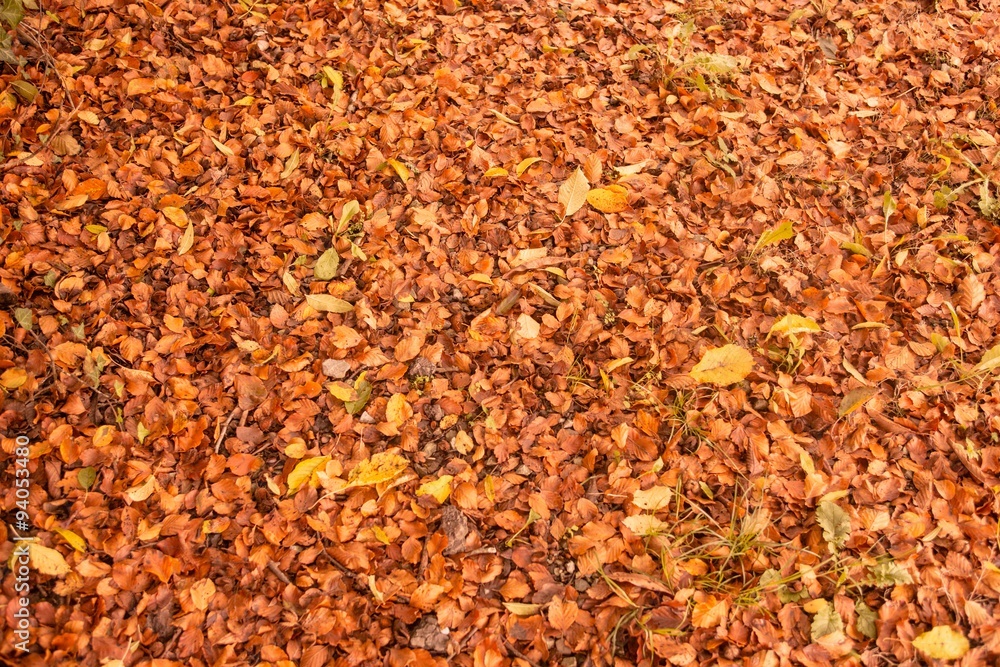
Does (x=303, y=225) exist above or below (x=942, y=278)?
above

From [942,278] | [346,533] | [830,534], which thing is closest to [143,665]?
[346,533]

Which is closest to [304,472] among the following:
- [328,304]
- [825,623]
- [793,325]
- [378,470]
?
[378,470]

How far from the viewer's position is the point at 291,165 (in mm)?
2141

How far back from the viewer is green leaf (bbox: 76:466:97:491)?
163cm

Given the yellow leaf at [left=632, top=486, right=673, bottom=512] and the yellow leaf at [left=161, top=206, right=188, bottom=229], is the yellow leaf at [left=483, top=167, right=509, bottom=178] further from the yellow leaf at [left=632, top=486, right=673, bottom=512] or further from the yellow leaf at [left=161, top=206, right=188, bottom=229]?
the yellow leaf at [left=632, top=486, right=673, bottom=512]

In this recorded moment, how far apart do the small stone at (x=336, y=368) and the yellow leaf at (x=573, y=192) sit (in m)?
0.80

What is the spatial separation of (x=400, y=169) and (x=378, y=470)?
0.96 meters

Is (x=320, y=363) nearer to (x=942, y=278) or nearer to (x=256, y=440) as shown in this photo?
(x=256, y=440)

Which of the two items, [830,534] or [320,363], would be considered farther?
[320,363]

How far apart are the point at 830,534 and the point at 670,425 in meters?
0.44

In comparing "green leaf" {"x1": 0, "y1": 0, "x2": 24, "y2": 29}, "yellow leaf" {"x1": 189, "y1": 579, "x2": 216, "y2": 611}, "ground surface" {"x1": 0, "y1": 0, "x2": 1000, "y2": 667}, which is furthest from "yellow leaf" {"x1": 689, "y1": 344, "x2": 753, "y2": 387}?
"green leaf" {"x1": 0, "y1": 0, "x2": 24, "y2": 29}

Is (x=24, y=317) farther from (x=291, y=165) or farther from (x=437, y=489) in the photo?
(x=437, y=489)

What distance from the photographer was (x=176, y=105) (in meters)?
2.24

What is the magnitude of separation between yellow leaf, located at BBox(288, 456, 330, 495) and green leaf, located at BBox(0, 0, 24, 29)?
5.61 ft
